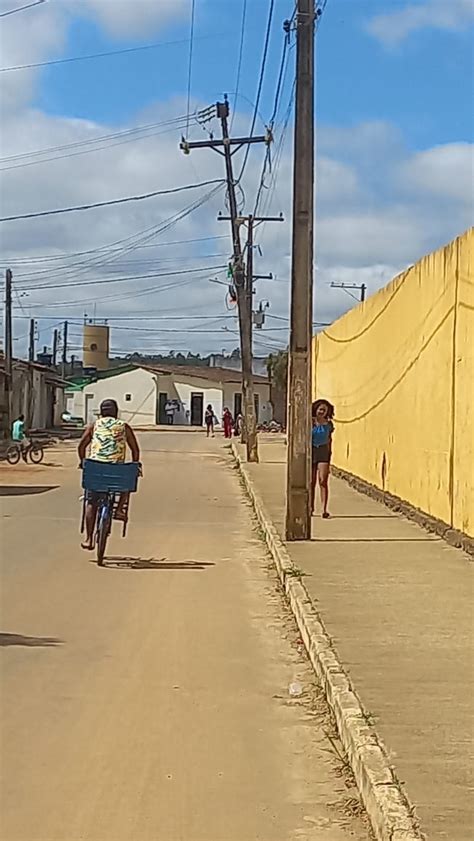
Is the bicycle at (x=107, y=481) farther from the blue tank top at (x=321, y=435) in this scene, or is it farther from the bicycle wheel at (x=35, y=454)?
the bicycle wheel at (x=35, y=454)

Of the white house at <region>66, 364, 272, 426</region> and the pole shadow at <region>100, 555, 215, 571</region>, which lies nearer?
the pole shadow at <region>100, 555, 215, 571</region>

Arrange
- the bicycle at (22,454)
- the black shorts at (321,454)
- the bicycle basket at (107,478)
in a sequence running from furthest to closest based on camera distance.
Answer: the bicycle at (22,454), the black shorts at (321,454), the bicycle basket at (107,478)

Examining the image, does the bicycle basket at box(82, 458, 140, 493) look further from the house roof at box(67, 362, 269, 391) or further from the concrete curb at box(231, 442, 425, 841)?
the house roof at box(67, 362, 269, 391)

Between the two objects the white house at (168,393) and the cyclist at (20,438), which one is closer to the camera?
the cyclist at (20,438)

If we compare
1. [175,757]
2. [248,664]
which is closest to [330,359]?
[248,664]

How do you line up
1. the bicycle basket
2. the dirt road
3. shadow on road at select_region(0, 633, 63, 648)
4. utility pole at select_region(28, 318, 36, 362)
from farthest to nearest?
utility pole at select_region(28, 318, 36, 362) < the bicycle basket < shadow on road at select_region(0, 633, 63, 648) < the dirt road

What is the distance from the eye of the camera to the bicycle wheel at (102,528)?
43.5 ft

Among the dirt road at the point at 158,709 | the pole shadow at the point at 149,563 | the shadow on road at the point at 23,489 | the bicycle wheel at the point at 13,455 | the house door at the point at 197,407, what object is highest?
the house door at the point at 197,407

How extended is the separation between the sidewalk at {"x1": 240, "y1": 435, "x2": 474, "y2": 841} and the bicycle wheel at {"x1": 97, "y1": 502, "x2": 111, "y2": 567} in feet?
6.63

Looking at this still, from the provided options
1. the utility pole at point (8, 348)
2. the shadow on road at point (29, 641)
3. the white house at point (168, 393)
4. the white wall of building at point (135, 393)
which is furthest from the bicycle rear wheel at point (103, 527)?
the white wall of building at point (135, 393)

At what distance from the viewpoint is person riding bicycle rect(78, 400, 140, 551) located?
13367mm

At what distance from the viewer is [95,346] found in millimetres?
102438

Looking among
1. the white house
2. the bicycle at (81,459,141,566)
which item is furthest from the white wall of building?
the bicycle at (81,459,141,566)

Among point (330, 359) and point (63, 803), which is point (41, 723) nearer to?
point (63, 803)
